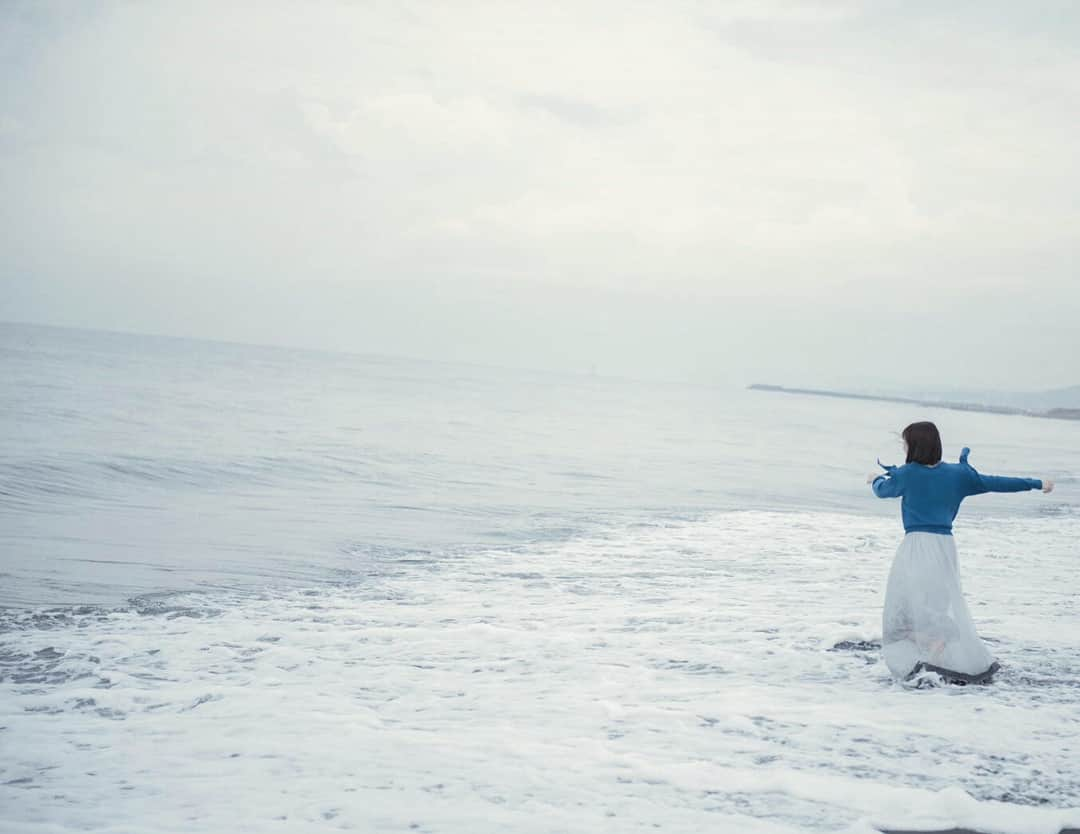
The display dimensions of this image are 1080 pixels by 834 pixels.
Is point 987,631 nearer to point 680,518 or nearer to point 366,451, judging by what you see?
point 680,518

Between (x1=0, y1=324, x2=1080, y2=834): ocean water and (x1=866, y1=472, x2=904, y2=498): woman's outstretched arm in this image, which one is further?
(x1=866, y1=472, x2=904, y2=498): woman's outstretched arm

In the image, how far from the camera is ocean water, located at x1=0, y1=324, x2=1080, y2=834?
4102 millimetres

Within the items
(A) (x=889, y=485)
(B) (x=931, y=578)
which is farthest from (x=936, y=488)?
A: (B) (x=931, y=578)

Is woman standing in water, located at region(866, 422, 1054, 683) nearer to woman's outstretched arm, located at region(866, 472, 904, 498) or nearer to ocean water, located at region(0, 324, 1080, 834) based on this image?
woman's outstretched arm, located at region(866, 472, 904, 498)

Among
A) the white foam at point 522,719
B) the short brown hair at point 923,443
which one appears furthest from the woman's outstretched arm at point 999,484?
the white foam at point 522,719

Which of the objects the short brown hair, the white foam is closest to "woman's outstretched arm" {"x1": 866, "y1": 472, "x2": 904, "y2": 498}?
the short brown hair

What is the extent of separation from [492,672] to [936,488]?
129 inches

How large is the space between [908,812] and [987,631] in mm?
4423

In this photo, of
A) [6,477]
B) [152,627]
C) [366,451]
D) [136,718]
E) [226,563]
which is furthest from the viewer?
[366,451]

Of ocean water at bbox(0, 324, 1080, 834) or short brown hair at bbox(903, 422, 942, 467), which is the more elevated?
short brown hair at bbox(903, 422, 942, 467)

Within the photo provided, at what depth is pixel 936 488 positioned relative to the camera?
6.12 m

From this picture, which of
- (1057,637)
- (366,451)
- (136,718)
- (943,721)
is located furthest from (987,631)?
(366,451)

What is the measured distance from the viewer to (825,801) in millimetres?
4113

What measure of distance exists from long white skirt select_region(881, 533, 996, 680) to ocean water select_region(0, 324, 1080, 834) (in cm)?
23
